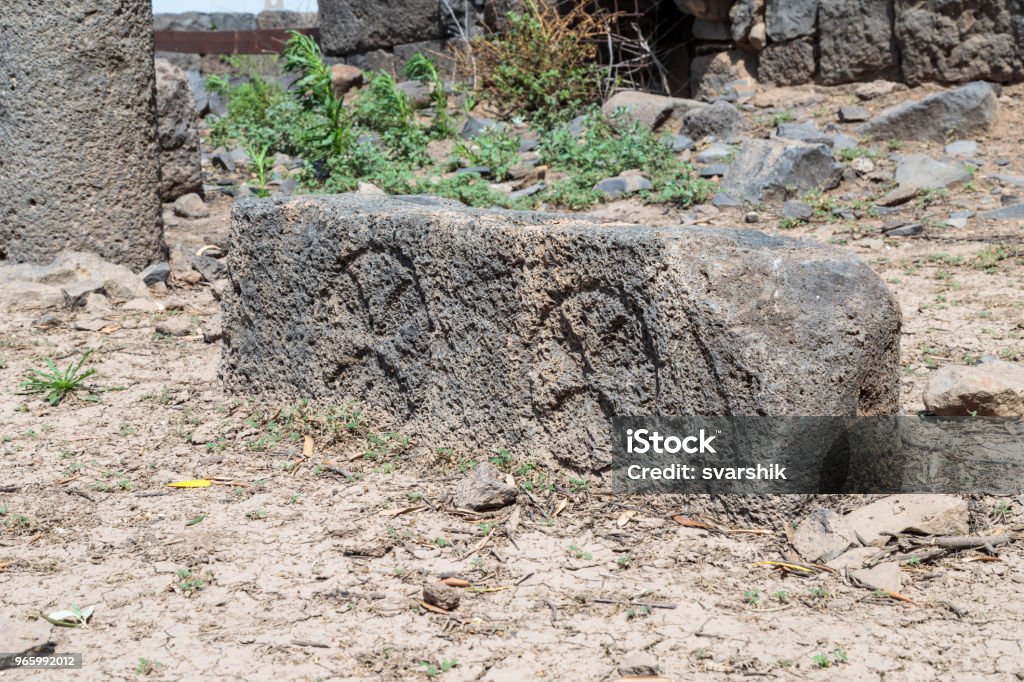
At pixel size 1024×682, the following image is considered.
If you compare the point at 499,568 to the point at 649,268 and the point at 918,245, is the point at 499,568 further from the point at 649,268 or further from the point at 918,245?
the point at 918,245

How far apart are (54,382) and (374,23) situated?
6.78 m

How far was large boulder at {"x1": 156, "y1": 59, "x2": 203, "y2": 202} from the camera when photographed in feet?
21.7

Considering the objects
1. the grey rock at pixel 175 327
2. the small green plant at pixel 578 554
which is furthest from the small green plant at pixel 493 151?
the small green plant at pixel 578 554

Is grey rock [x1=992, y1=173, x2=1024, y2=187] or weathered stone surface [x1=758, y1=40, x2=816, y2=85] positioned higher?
weathered stone surface [x1=758, y1=40, x2=816, y2=85]

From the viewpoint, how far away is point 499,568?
2.67 meters

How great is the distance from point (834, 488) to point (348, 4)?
8.35m

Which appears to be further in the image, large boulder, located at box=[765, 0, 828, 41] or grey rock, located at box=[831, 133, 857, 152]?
large boulder, located at box=[765, 0, 828, 41]

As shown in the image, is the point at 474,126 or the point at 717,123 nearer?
the point at 717,123

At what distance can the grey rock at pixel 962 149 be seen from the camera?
6395 mm

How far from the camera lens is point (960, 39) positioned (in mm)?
7004

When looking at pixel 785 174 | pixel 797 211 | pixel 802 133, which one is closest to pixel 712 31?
pixel 802 133

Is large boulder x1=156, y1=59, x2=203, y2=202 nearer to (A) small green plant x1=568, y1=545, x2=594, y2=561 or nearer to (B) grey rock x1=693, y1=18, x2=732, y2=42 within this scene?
(B) grey rock x1=693, y1=18, x2=732, y2=42

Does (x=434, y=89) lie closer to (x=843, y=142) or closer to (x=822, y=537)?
(x=843, y=142)
